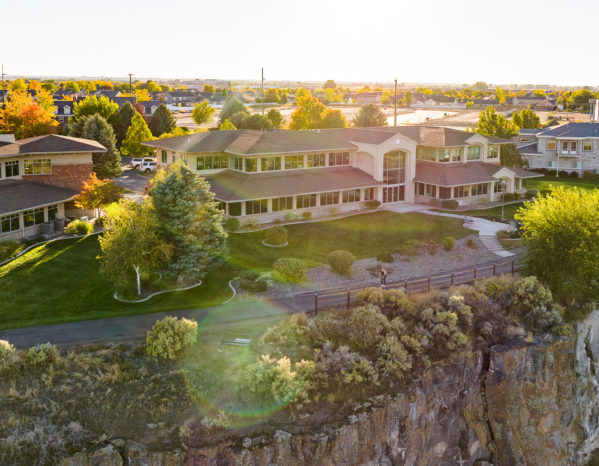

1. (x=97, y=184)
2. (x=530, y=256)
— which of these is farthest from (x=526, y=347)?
(x=97, y=184)

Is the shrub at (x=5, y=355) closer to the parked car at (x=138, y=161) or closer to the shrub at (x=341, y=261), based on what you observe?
the shrub at (x=341, y=261)

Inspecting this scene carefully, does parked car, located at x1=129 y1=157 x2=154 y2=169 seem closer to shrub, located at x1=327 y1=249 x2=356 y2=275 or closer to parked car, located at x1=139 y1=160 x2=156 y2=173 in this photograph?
parked car, located at x1=139 y1=160 x2=156 y2=173

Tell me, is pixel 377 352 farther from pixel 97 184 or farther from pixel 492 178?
pixel 492 178

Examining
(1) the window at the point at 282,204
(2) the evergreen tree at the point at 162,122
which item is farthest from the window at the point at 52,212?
(2) the evergreen tree at the point at 162,122

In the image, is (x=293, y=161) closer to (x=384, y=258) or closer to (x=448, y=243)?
(x=384, y=258)

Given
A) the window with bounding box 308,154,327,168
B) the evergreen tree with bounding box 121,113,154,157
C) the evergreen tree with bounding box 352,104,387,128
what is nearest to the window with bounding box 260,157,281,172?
the window with bounding box 308,154,327,168

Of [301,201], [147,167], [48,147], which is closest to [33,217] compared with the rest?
[48,147]
